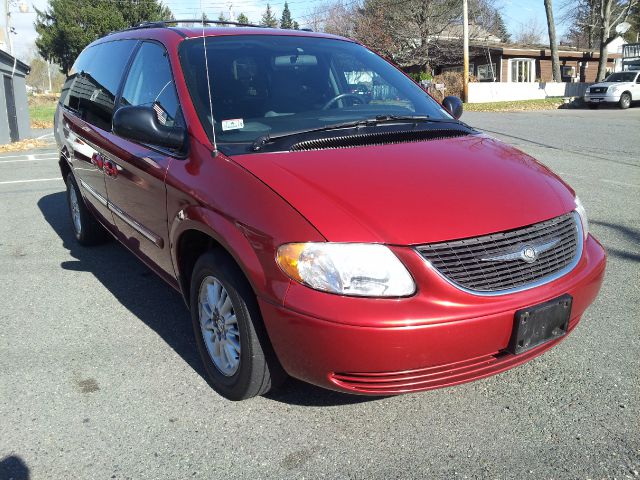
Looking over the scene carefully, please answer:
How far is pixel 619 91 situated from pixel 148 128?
2928 centimetres

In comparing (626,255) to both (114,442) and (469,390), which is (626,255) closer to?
(469,390)

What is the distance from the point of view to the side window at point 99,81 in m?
4.14

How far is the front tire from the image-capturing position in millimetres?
2553

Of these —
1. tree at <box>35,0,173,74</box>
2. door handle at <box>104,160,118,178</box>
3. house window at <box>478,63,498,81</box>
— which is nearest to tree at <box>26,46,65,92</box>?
tree at <box>35,0,173,74</box>

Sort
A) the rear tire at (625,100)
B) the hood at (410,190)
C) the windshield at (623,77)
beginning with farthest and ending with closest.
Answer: the windshield at (623,77)
the rear tire at (625,100)
the hood at (410,190)

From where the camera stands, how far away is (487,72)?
1645 inches

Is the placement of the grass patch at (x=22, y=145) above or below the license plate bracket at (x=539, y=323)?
above

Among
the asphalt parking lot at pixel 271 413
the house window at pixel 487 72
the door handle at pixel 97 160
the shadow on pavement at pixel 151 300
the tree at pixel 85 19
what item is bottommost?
the asphalt parking lot at pixel 271 413

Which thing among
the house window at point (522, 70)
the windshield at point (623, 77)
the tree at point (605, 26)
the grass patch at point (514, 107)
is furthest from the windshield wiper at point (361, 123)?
the house window at point (522, 70)

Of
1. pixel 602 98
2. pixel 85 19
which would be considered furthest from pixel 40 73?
pixel 602 98

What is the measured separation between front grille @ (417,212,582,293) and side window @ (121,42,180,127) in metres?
1.69

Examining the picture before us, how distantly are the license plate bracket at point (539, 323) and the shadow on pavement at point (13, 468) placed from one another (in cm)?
205

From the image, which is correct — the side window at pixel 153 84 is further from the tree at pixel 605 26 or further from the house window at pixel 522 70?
the house window at pixel 522 70

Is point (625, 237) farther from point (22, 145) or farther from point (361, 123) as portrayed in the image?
point (22, 145)
